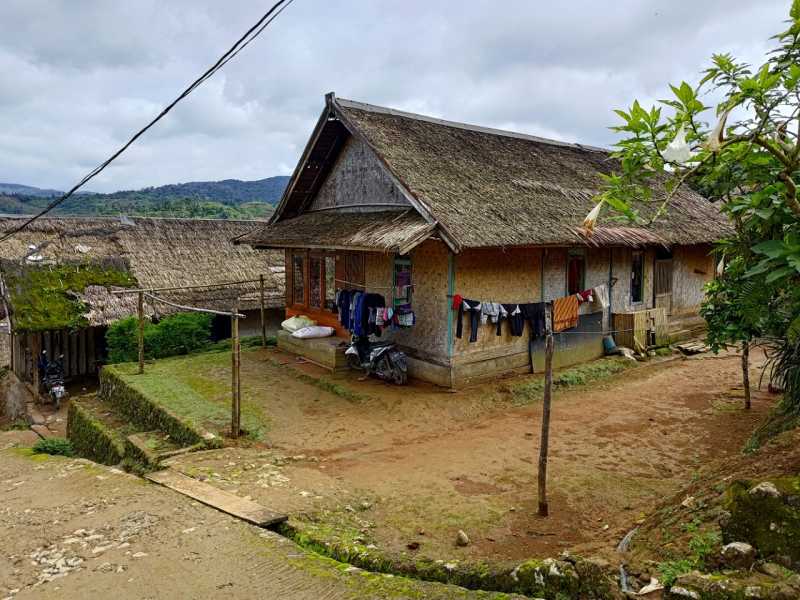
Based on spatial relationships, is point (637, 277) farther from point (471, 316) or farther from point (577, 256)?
point (471, 316)

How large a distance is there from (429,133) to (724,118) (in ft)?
34.2

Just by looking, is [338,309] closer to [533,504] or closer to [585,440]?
[585,440]

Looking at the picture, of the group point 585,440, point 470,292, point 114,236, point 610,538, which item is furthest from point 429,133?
point 114,236

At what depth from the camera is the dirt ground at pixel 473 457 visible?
19.0ft

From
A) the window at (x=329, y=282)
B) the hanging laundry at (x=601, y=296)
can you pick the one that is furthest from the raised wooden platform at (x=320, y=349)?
the hanging laundry at (x=601, y=296)

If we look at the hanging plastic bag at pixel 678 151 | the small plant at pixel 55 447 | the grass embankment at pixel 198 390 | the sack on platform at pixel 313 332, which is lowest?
the small plant at pixel 55 447

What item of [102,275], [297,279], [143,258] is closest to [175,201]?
[143,258]

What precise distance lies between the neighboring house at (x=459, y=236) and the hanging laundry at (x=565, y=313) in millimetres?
364

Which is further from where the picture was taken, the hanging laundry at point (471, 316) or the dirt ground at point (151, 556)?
the hanging laundry at point (471, 316)

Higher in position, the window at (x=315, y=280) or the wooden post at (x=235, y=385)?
the window at (x=315, y=280)

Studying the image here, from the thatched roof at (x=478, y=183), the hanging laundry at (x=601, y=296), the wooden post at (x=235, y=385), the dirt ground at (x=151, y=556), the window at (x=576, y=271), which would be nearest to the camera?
the dirt ground at (x=151, y=556)

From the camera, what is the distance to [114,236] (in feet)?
63.0

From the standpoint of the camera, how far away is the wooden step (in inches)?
226

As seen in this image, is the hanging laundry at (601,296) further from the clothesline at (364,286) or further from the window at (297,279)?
the window at (297,279)
